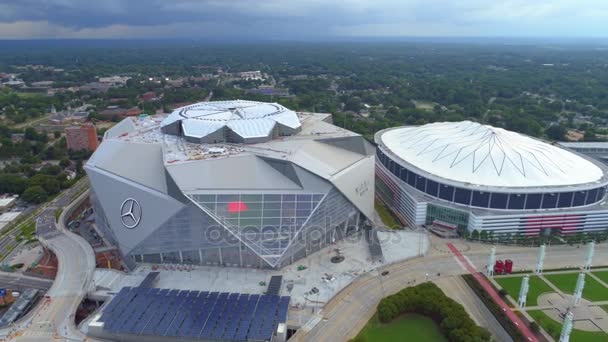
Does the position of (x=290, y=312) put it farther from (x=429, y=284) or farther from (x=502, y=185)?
(x=502, y=185)

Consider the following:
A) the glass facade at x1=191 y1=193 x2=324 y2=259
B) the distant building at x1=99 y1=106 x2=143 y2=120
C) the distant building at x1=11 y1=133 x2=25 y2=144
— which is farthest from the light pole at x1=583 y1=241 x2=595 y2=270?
the distant building at x1=99 y1=106 x2=143 y2=120

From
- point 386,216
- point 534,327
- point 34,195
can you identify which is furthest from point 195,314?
point 34,195

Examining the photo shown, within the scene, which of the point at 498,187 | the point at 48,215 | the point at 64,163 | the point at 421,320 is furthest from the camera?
the point at 64,163

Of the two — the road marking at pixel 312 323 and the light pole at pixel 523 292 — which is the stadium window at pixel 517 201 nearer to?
the light pole at pixel 523 292

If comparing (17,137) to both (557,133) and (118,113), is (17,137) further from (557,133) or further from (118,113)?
(557,133)

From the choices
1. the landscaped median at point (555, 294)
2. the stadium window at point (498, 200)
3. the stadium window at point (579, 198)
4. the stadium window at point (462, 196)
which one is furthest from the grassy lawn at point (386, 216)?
the stadium window at point (579, 198)

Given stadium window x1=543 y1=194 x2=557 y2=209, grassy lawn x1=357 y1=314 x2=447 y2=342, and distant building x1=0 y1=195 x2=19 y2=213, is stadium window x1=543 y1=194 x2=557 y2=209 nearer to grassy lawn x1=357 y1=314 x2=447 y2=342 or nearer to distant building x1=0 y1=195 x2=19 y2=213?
grassy lawn x1=357 y1=314 x2=447 y2=342
